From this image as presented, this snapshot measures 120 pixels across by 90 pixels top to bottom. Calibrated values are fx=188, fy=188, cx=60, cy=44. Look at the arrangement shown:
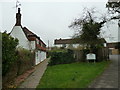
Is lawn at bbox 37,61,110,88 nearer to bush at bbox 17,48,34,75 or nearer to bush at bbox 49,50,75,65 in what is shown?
bush at bbox 17,48,34,75

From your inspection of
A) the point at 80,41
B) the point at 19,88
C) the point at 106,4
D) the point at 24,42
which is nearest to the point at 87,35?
the point at 80,41

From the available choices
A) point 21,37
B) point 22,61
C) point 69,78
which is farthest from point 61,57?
point 69,78

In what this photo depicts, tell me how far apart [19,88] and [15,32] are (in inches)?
773

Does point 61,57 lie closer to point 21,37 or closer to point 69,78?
point 21,37

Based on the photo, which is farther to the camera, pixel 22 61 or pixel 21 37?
pixel 21 37

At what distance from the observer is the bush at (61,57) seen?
24531mm

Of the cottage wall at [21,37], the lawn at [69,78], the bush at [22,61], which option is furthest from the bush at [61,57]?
the lawn at [69,78]

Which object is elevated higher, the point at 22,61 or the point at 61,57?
the point at 22,61

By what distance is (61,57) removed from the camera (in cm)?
2488

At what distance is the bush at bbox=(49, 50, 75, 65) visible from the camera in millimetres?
24531

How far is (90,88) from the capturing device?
8555 mm

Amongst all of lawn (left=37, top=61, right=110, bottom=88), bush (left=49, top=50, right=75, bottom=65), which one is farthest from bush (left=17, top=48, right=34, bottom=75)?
bush (left=49, top=50, right=75, bottom=65)

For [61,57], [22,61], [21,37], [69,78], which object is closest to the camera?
[69,78]

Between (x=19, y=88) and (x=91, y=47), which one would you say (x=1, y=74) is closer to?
(x=19, y=88)
